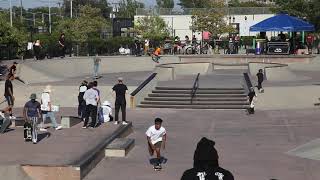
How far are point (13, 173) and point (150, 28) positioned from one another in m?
46.7

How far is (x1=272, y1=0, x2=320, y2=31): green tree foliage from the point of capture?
50250mm

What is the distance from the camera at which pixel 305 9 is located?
52.1 meters

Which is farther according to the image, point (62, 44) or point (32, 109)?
point (62, 44)

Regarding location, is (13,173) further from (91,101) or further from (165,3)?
(165,3)

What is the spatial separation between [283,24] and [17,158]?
91.4 feet

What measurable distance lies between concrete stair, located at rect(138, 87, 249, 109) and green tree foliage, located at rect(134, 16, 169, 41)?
28.7m

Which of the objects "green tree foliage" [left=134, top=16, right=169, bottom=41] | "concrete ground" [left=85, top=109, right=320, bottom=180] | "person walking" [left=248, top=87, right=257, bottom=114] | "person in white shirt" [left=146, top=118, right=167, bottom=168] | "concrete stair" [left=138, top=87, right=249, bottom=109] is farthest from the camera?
"green tree foliage" [left=134, top=16, right=169, bottom=41]

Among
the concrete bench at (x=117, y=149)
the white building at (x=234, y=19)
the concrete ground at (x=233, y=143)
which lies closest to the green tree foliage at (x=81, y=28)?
the white building at (x=234, y=19)

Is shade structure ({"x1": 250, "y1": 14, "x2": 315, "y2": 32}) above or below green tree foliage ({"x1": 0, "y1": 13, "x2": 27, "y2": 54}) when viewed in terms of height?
above

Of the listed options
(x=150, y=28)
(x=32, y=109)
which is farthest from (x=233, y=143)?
(x=150, y=28)

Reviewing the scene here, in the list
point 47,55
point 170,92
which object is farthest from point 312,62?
point 47,55

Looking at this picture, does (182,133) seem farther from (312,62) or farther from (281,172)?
(312,62)

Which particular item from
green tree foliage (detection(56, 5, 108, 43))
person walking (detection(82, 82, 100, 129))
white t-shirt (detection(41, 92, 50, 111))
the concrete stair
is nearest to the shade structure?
the concrete stair

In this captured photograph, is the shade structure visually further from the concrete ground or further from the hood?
the hood
